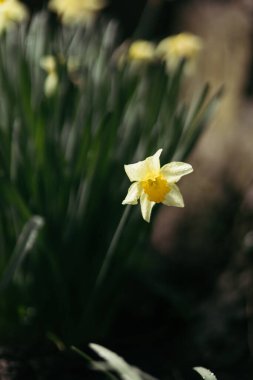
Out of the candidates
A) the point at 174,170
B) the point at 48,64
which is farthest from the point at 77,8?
the point at 174,170

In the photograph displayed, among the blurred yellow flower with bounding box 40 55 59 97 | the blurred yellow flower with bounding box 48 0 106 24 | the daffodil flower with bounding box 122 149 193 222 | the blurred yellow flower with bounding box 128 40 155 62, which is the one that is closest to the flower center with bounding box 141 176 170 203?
the daffodil flower with bounding box 122 149 193 222

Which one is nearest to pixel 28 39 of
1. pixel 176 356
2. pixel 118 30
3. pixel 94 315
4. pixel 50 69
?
pixel 50 69

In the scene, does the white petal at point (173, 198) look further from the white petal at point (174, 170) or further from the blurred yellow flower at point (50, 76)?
the blurred yellow flower at point (50, 76)

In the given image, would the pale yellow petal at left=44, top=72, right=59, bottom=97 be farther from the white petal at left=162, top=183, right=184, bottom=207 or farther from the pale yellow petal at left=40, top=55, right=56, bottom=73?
the white petal at left=162, top=183, right=184, bottom=207

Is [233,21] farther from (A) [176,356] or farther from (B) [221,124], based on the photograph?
(A) [176,356]

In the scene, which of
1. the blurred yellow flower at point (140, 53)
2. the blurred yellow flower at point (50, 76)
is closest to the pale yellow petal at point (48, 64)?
the blurred yellow flower at point (50, 76)

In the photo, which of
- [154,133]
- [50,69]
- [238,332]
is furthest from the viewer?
[238,332]
